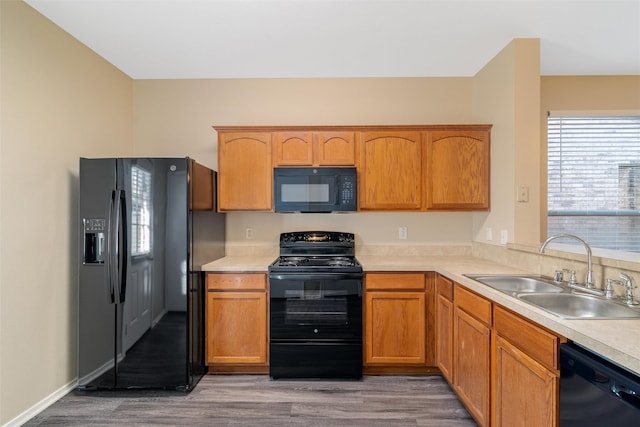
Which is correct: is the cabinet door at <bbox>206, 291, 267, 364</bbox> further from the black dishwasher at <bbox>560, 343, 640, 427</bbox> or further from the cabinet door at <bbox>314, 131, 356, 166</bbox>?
the black dishwasher at <bbox>560, 343, 640, 427</bbox>

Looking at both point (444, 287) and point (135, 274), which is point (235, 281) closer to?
point (135, 274)

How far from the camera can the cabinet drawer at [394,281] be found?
2674mm

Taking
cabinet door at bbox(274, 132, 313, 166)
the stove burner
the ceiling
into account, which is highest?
the ceiling

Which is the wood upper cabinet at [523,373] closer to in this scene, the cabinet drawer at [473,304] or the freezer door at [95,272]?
the cabinet drawer at [473,304]

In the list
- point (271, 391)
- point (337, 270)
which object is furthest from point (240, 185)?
point (271, 391)

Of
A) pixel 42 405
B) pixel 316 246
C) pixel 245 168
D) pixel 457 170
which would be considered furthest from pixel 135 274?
pixel 457 170

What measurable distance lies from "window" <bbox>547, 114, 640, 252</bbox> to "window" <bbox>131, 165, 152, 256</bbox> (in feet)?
11.5

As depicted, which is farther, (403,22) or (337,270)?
(337,270)

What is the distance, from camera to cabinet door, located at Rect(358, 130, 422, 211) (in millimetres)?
2922

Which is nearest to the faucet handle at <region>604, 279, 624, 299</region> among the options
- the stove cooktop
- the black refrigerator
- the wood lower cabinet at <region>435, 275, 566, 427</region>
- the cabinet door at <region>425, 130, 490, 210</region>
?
the wood lower cabinet at <region>435, 275, 566, 427</region>

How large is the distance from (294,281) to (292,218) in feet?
2.70

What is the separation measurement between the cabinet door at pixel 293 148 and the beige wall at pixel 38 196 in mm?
1541

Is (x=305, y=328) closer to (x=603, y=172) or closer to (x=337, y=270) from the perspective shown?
(x=337, y=270)

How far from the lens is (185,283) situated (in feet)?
8.06
